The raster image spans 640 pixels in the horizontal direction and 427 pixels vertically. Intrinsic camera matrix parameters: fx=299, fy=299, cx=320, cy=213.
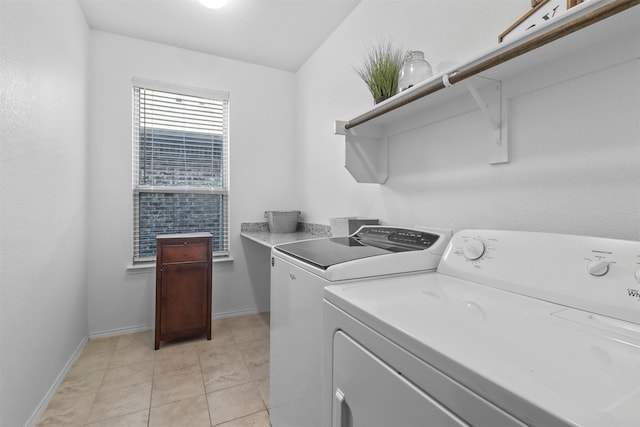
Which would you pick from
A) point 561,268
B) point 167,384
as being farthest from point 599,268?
point 167,384

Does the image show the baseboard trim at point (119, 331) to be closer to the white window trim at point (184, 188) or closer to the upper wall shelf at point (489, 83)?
the white window trim at point (184, 188)

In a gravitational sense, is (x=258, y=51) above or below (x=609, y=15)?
above

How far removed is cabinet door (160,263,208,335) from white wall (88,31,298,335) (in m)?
0.45

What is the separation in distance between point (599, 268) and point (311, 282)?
803mm

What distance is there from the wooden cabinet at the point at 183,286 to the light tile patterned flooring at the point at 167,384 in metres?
0.14

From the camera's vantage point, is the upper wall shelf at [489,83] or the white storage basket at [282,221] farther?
the white storage basket at [282,221]

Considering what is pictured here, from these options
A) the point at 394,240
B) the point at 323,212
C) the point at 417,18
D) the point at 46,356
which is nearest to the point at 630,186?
the point at 394,240

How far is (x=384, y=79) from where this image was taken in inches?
59.9

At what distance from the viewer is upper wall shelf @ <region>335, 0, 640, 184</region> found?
734 mm

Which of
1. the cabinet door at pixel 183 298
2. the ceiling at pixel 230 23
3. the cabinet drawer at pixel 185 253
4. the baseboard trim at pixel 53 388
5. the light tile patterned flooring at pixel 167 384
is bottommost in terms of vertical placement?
the light tile patterned flooring at pixel 167 384

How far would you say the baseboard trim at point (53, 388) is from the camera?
158 centimetres

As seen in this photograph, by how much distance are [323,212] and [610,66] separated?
206 centimetres

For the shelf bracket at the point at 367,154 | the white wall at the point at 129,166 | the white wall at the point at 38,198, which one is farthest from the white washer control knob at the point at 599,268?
the white wall at the point at 129,166

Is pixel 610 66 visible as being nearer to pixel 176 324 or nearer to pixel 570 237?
pixel 570 237
